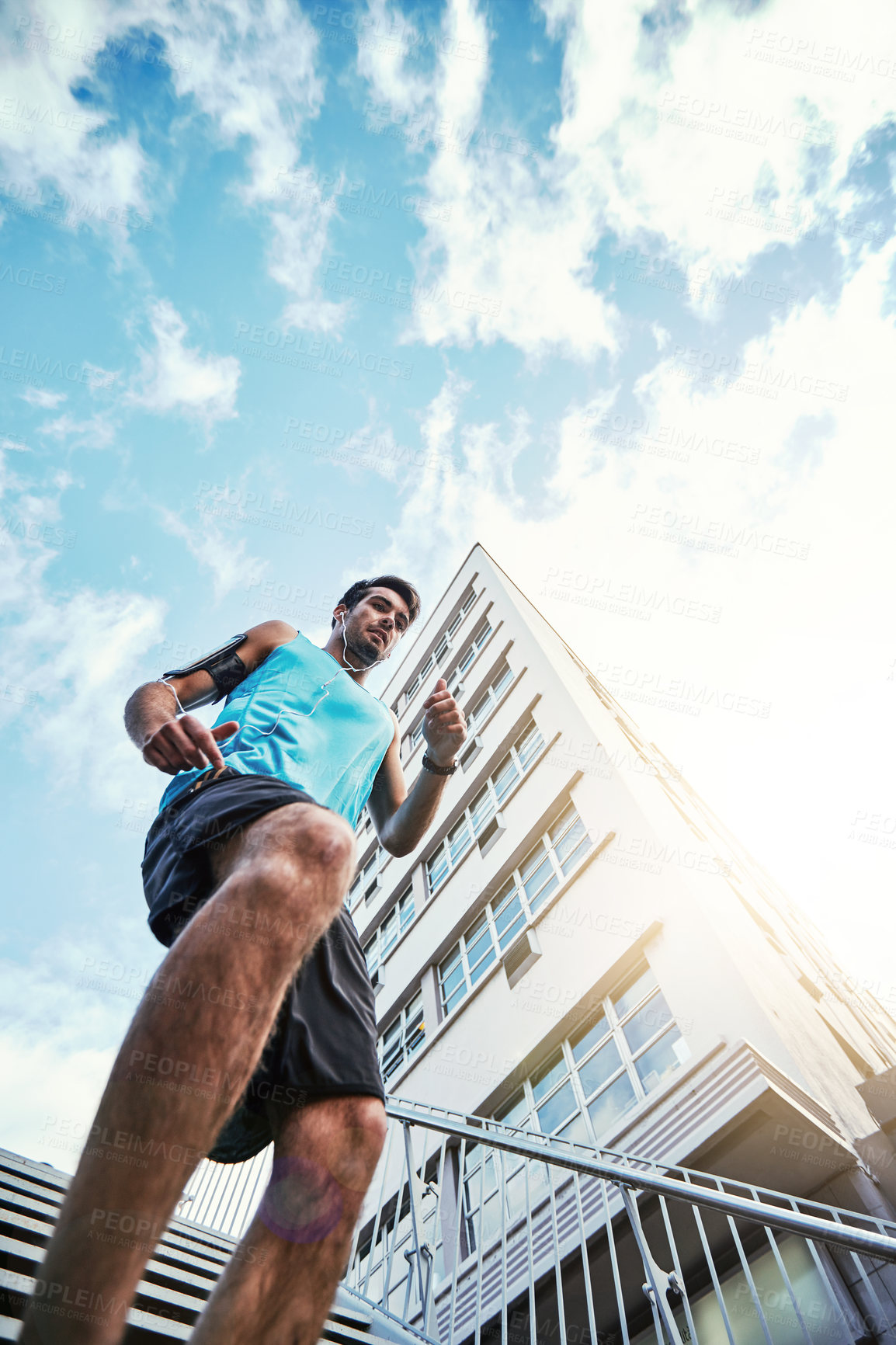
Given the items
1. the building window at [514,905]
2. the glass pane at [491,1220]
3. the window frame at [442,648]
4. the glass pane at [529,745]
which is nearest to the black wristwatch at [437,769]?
the glass pane at [491,1220]

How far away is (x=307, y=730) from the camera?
1.82 metres

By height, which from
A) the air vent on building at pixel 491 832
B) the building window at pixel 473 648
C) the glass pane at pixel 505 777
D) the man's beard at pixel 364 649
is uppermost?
the building window at pixel 473 648

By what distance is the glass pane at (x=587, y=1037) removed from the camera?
7488mm

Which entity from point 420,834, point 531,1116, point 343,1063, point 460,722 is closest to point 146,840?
point 343,1063

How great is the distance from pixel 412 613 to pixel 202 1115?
2270 millimetres

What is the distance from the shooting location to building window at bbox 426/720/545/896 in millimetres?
12898

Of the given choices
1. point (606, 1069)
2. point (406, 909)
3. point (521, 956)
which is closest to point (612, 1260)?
point (606, 1069)

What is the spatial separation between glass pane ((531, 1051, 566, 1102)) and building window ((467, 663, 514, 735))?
798cm

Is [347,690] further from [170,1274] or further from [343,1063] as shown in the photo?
[170,1274]

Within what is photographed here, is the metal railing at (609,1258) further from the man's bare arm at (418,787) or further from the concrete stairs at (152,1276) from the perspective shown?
the man's bare arm at (418,787)

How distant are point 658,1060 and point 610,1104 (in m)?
0.74

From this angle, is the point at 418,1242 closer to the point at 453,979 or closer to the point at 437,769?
the point at 437,769

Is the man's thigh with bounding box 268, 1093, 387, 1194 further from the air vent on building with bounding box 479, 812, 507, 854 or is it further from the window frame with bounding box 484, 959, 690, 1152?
the air vent on building with bounding box 479, 812, 507, 854

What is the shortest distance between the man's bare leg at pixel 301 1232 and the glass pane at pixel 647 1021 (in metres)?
6.58
